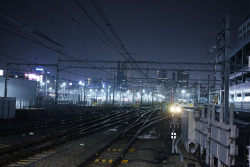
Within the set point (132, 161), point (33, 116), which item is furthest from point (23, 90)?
point (132, 161)

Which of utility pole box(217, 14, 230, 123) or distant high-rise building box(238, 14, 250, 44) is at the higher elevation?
distant high-rise building box(238, 14, 250, 44)

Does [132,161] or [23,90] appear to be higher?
[23,90]

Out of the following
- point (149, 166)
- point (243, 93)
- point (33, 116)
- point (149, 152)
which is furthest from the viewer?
point (243, 93)

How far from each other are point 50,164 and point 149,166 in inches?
151

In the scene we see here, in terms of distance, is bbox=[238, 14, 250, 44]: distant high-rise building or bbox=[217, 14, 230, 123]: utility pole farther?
bbox=[238, 14, 250, 44]: distant high-rise building

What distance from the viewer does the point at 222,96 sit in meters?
16.0

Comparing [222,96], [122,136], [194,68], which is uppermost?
[194,68]

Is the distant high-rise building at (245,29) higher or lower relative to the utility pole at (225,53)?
higher

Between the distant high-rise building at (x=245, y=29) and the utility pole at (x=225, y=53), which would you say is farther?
the distant high-rise building at (x=245, y=29)

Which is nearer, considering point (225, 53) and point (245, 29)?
point (225, 53)

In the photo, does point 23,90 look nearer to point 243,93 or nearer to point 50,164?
point 50,164

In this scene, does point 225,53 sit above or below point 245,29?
below

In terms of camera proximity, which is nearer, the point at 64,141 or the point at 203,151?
the point at 203,151

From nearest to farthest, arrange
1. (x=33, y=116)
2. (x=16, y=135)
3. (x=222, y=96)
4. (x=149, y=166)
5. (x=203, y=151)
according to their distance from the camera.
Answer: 1. (x=149, y=166)
2. (x=203, y=151)
3. (x=16, y=135)
4. (x=222, y=96)
5. (x=33, y=116)
